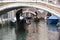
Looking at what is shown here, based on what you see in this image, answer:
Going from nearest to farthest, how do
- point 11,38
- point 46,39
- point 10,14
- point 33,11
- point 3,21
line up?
point 46,39 < point 11,38 < point 3,21 < point 10,14 < point 33,11

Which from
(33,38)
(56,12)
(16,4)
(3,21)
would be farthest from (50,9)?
(3,21)

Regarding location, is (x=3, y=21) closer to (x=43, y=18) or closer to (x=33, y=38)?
(x=43, y=18)

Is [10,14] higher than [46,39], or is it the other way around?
[46,39]

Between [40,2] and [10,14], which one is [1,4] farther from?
[10,14]

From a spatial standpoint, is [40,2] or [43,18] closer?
[40,2]

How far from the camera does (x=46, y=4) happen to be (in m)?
30.1

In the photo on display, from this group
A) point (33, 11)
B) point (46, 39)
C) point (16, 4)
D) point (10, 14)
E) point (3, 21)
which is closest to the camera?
point (46, 39)

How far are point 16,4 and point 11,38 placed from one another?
5286 mm

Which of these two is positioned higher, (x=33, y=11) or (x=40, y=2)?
(x=40, y=2)

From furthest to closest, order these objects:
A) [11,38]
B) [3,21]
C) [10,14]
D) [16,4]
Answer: [10,14], [3,21], [16,4], [11,38]

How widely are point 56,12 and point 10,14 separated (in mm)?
15577

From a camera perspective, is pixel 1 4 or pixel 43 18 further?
pixel 43 18

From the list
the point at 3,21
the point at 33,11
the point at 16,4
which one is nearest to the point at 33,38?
the point at 16,4

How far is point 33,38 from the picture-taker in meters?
24.7
